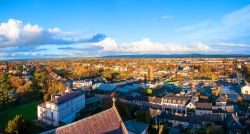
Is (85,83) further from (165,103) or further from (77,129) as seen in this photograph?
(77,129)

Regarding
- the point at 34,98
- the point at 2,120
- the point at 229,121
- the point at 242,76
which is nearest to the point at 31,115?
the point at 2,120

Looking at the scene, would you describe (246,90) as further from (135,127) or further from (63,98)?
(135,127)

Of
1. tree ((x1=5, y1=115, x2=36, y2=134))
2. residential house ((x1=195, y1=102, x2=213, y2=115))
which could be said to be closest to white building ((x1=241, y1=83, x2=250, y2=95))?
residential house ((x1=195, y1=102, x2=213, y2=115))

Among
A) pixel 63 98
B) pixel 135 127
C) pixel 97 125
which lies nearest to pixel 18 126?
pixel 135 127

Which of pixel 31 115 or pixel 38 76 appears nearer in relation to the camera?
pixel 31 115

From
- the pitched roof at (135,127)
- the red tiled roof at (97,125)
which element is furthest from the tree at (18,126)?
the red tiled roof at (97,125)

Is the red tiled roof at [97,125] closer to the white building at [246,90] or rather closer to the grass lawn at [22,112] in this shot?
the grass lawn at [22,112]
